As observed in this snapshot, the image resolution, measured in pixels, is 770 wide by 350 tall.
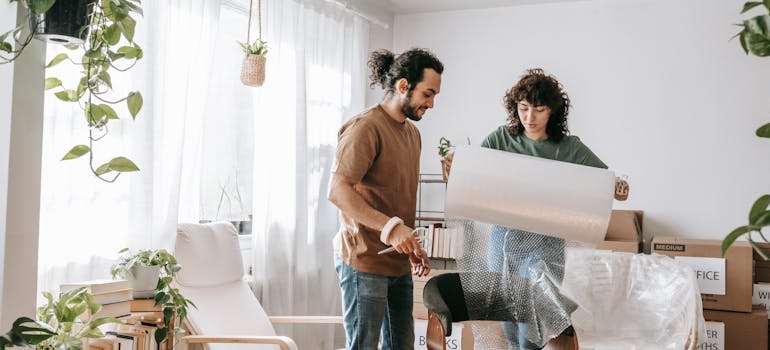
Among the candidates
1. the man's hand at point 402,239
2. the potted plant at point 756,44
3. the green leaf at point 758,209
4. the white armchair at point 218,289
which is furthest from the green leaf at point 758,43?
the white armchair at point 218,289

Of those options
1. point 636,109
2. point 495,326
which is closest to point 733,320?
point 636,109

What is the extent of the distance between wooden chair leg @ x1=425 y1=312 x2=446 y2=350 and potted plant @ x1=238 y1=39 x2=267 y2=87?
4.27 feet

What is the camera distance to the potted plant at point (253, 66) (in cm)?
271

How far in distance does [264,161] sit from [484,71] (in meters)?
1.86

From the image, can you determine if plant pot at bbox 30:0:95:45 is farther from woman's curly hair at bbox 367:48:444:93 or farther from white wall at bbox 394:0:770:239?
white wall at bbox 394:0:770:239

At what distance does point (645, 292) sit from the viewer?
3.16 metres

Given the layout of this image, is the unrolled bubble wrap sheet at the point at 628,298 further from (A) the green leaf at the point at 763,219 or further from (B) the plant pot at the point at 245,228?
(A) the green leaf at the point at 763,219

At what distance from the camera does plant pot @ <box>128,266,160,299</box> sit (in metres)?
1.98

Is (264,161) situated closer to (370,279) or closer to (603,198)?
(370,279)

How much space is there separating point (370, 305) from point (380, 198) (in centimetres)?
31

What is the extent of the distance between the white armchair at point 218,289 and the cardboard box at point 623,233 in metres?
1.77

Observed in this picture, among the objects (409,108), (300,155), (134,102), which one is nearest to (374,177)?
(409,108)

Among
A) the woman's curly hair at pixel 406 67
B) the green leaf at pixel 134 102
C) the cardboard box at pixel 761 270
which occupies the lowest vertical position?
the cardboard box at pixel 761 270

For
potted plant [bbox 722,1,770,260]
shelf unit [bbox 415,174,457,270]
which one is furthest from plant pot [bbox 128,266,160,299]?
shelf unit [bbox 415,174,457,270]
